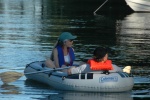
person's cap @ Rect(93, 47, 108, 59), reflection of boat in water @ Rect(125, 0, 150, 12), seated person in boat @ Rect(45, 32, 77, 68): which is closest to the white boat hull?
person's cap @ Rect(93, 47, 108, 59)

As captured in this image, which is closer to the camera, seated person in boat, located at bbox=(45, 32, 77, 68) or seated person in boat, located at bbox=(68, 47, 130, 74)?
seated person in boat, located at bbox=(68, 47, 130, 74)

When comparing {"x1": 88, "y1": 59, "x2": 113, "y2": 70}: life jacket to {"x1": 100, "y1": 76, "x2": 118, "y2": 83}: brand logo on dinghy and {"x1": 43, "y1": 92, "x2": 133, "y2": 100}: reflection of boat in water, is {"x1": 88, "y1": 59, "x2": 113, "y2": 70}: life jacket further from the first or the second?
{"x1": 43, "y1": 92, "x2": 133, "y2": 100}: reflection of boat in water

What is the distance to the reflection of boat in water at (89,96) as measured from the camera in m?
14.0

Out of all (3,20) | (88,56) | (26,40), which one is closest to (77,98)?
(88,56)

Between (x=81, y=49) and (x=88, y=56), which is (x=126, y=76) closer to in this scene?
(x=88, y=56)

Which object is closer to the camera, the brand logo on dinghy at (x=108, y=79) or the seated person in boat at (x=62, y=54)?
the brand logo on dinghy at (x=108, y=79)

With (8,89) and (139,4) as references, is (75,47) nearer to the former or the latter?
(8,89)

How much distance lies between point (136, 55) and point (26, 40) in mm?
6256

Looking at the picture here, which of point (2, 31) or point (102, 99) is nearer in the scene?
point (102, 99)

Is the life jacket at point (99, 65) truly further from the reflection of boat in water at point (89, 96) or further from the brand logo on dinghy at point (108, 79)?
the reflection of boat in water at point (89, 96)

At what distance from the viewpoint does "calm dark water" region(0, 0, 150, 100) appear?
1452 cm

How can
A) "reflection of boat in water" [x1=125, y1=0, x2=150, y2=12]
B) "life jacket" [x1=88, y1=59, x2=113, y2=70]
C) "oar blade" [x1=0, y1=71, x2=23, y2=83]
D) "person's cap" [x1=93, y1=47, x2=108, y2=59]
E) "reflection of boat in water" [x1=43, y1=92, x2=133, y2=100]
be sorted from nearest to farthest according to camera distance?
"reflection of boat in water" [x1=43, y1=92, x2=133, y2=100]
"person's cap" [x1=93, y1=47, x2=108, y2=59]
"life jacket" [x1=88, y1=59, x2=113, y2=70]
"oar blade" [x1=0, y1=71, x2=23, y2=83]
"reflection of boat in water" [x1=125, y1=0, x2=150, y2=12]

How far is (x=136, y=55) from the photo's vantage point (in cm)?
2214

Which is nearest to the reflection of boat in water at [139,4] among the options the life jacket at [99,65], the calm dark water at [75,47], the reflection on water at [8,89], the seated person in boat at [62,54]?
the calm dark water at [75,47]
